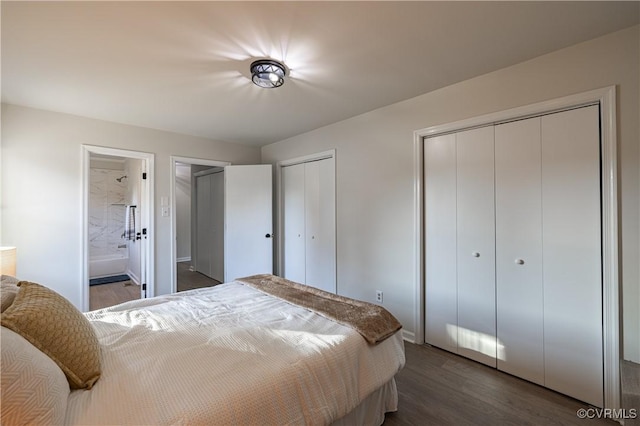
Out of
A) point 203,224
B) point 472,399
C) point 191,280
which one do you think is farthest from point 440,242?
point 203,224

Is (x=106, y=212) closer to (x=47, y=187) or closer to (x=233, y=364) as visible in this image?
(x=47, y=187)

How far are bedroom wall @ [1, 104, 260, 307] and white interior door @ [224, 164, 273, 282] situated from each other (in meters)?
1.45

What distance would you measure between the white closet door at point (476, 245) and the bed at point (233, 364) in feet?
3.53

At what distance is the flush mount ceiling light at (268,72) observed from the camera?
6.65ft

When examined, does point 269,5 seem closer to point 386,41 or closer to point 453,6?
point 386,41

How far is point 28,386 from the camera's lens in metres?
0.80

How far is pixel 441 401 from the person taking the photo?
1.92 metres

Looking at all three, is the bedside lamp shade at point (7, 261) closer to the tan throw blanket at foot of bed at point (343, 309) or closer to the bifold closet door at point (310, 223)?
the tan throw blanket at foot of bed at point (343, 309)

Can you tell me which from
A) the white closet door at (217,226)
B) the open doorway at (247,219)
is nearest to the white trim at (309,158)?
the open doorway at (247,219)

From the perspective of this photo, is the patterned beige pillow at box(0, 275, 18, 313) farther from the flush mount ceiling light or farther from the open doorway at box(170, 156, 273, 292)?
the open doorway at box(170, 156, 273, 292)

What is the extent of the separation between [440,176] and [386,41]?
1.35 m

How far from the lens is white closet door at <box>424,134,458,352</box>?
2561 mm

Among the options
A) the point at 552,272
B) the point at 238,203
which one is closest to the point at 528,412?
the point at 552,272

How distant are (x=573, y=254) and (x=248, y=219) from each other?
3.75m
